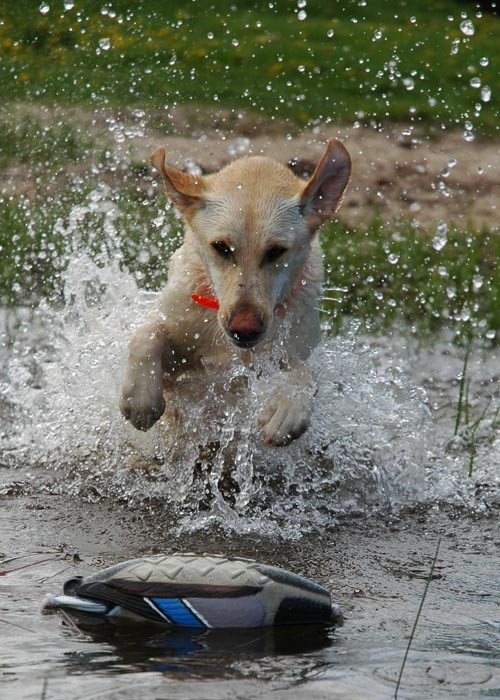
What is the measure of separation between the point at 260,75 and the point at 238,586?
1173 centimetres

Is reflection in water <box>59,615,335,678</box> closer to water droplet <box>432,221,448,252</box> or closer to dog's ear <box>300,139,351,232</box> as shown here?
dog's ear <box>300,139,351,232</box>

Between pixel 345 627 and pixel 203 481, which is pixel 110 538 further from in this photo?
pixel 345 627

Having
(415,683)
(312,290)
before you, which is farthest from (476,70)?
(415,683)

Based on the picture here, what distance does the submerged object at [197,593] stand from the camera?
3279 millimetres

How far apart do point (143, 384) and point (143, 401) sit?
0.24 feet

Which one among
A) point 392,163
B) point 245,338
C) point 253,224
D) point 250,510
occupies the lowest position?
point 250,510

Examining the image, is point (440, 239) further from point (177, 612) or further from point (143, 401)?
point (177, 612)

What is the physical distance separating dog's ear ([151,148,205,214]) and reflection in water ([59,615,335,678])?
213cm

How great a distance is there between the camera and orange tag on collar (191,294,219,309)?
195 inches

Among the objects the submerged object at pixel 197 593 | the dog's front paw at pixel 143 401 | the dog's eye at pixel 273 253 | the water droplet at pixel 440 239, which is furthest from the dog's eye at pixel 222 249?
the water droplet at pixel 440 239

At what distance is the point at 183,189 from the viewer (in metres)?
5.04

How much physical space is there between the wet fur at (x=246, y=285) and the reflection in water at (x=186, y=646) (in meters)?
1.45

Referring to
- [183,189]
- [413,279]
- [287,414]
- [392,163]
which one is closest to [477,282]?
[413,279]

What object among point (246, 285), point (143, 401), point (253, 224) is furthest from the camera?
point (143, 401)
